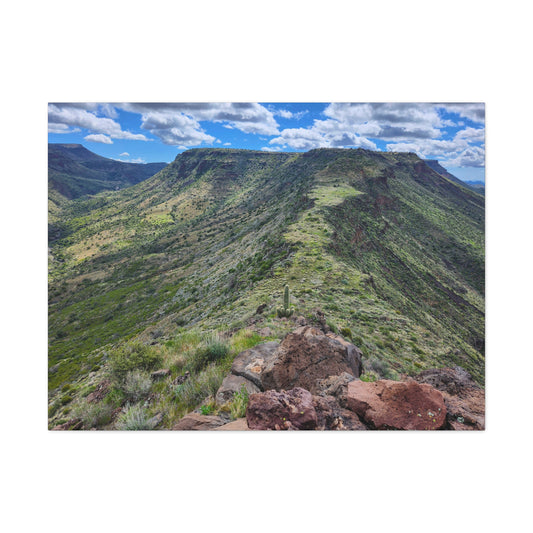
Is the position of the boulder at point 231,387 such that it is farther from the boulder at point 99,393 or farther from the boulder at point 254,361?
the boulder at point 99,393

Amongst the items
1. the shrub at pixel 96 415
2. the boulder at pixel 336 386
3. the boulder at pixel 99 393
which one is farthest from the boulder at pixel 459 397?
the boulder at pixel 99 393

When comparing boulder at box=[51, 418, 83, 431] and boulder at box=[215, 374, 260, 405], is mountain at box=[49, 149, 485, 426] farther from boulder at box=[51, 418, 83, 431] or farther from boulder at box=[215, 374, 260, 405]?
boulder at box=[215, 374, 260, 405]

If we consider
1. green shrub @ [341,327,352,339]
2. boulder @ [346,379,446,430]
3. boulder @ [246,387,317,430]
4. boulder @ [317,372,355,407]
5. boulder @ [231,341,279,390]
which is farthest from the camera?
green shrub @ [341,327,352,339]

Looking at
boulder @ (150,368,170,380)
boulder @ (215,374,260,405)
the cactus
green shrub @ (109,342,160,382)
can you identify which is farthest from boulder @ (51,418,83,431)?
the cactus

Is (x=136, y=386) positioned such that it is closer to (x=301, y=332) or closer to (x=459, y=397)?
(x=301, y=332)

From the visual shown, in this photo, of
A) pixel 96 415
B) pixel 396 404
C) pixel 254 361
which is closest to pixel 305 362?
pixel 254 361
